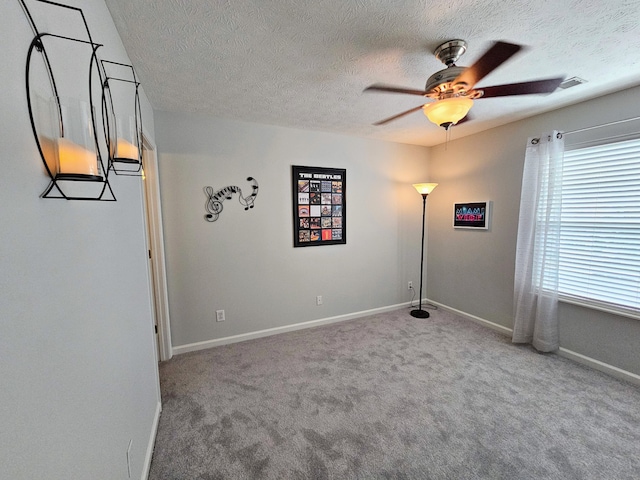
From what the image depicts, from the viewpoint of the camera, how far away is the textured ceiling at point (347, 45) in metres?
Answer: 1.30

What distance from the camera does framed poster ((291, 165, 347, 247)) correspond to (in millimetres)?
3115

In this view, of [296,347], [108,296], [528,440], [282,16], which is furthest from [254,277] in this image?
[528,440]

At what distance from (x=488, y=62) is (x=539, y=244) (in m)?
2.10

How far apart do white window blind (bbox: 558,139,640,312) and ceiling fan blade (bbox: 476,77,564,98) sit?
1.26 metres

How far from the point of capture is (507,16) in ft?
4.41

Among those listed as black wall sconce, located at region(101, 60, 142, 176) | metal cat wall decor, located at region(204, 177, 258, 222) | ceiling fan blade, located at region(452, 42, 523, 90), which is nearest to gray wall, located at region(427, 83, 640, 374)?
ceiling fan blade, located at region(452, 42, 523, 90)

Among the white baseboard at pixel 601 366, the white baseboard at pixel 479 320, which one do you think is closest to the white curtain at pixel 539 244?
the white baseboard at pixel 601 366

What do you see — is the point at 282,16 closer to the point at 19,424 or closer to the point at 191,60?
the point at 191,60

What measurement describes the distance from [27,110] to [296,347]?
266 centimetres

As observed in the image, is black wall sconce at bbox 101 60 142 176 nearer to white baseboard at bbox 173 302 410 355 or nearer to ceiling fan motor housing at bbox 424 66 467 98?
ceiling fan motor housing at bbox 424 66 467 98

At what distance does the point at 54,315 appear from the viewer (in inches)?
27.1

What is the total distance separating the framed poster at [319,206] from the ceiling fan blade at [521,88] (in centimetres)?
190

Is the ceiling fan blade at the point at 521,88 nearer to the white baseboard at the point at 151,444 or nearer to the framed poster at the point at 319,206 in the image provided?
the framed poster at the point at 319,206

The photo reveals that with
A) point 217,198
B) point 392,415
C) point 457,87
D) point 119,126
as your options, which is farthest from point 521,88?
point 217,198
